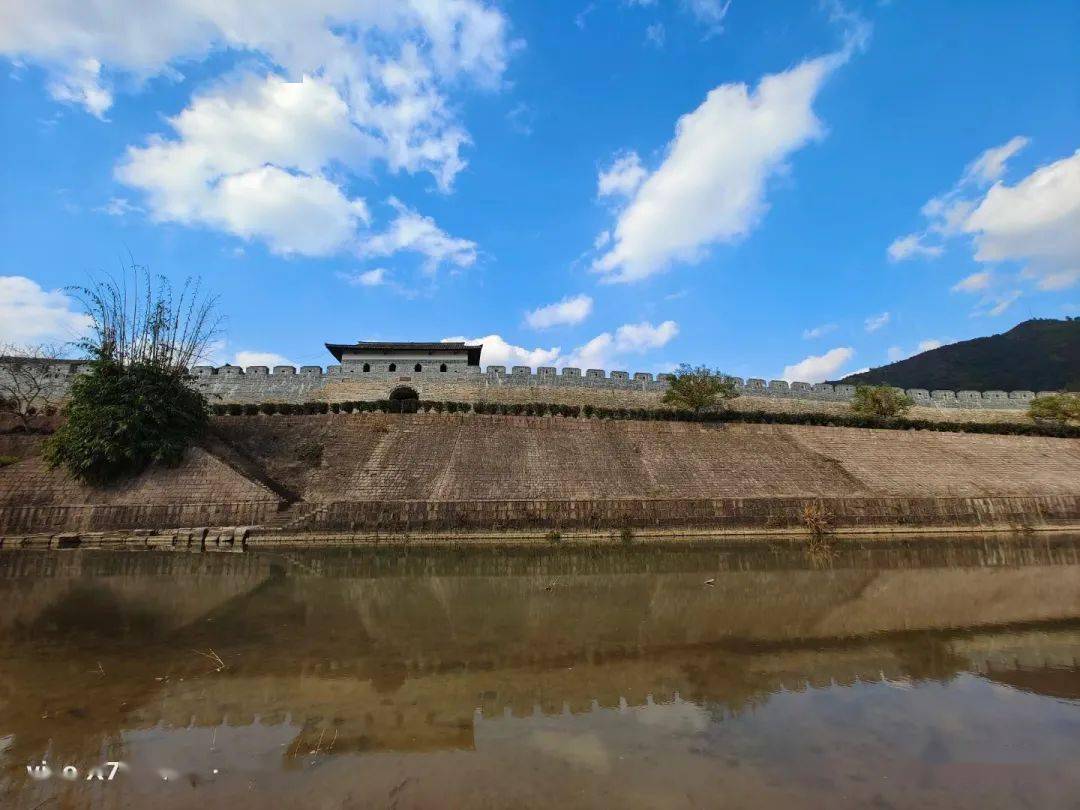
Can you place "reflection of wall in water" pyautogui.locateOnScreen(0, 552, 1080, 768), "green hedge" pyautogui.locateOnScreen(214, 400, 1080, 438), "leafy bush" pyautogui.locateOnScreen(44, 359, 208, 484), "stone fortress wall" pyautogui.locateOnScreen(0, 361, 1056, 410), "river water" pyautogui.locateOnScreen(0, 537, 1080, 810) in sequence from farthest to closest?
"stone fortress wall" pyautogui.locateOnScreen(0, 361, 1056, 410), "green hedge" pyautogui.locateOnScreen(214, 400, 1080, 438), "leafy bush" pyautogui.locateOnScreen(44, 359, 208, 484), "reflection of wall in water" pyautogui.locateOnScreen(0, 552, 1080, 768), "river water" pyautogui.locateOnScreen(0, 537, 1080, 810)

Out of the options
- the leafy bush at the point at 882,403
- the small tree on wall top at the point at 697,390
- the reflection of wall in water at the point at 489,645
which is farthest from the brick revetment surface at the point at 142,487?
the leafy bush at the point at 882,403

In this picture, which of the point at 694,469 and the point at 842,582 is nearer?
the point at 842,582

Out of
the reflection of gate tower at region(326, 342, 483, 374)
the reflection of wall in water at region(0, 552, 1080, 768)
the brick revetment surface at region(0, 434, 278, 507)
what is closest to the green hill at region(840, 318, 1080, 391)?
the reflection of gate tower at region(326, 342, 483, 374)

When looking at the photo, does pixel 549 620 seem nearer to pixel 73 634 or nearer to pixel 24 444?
pixel 73 634

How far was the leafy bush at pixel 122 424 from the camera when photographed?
58.6 feet

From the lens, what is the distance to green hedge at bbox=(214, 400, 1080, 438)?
966 inches

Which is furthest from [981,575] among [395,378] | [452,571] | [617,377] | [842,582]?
[395,378]

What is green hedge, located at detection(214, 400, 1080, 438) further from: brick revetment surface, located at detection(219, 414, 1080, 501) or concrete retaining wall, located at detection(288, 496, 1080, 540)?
concrete retaining wall, located at detection(288, 496, 1080, 540)

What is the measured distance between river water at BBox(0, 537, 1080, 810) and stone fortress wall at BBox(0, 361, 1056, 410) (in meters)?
18.4

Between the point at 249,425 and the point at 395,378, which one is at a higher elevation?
the point at 395,378

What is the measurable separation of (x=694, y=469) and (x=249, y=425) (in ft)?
61.7

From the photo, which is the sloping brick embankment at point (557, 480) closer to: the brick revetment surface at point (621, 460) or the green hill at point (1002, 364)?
the brick revetment surface at point (621, 460)

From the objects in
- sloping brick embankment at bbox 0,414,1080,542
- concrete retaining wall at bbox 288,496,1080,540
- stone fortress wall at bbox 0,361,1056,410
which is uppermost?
stone fortress wall at bbox 0,361,1056,410

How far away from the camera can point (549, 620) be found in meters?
8.05
